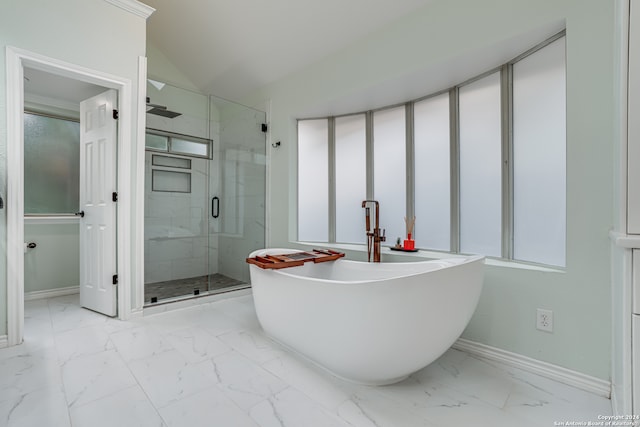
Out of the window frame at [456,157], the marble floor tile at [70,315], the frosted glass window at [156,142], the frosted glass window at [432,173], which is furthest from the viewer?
the frosted glass window at [156,142]

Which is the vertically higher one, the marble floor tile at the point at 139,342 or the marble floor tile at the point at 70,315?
the marble floor tile at the point at 70,315

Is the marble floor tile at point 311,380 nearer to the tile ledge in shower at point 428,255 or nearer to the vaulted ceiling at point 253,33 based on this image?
the tile ledge in shower at point 428,255

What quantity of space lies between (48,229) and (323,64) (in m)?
3.47

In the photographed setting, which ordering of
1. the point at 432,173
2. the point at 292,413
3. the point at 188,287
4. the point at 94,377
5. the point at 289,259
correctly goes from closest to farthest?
1. the point at 292,413
2. the point at 94,377
3. the point at 289,259
4. the point at 432,173
5. the point at 188,287

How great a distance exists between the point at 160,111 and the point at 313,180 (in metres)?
1.85

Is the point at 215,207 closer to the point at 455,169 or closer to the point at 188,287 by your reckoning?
the point at 188,287

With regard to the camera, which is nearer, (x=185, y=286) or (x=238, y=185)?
(x=185, y=286)

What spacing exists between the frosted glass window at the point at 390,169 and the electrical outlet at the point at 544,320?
1.25 meters

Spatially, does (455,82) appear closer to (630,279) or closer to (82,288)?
(630,279)

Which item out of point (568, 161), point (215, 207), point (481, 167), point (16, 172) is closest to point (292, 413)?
point (568, 161)

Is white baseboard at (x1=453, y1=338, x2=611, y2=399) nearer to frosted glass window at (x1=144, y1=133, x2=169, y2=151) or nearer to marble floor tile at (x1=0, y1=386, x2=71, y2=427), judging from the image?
marble floor tile at (x1=0, y1=386, x2=71, y2=427)

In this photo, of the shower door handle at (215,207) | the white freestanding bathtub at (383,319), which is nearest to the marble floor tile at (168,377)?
the white freestanding bathtub at (383,319)

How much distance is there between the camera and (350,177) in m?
3.21

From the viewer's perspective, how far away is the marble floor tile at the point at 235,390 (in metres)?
1.32
